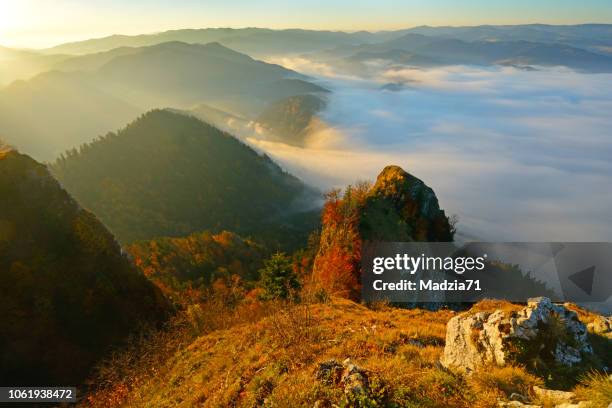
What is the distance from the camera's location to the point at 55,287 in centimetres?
3362

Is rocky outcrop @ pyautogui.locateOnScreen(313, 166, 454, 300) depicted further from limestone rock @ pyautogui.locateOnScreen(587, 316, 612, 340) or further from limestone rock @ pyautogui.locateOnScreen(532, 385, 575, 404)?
limestone rock @ pyautogui.locateOnScreen(532, 385, 575, 404)

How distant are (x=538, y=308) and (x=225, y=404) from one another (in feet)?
39.8

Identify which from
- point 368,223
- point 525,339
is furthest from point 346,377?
point 368,223

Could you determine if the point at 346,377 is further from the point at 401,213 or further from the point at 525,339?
the point at 401,213

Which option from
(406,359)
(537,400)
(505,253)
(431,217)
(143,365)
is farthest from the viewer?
(505,253)

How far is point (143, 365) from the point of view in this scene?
2566 cm

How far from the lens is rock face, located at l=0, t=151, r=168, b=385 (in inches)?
1175

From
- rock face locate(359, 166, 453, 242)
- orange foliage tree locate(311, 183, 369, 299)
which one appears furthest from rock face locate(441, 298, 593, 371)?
rock face locate(359, 166, 453, 242)

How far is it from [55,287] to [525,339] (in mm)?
36552

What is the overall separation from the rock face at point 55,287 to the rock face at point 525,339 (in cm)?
2954

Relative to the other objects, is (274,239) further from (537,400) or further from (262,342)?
(537,400)

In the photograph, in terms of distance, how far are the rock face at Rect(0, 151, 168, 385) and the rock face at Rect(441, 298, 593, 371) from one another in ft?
96.9

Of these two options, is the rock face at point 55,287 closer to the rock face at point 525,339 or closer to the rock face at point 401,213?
the rock face at point 525,339

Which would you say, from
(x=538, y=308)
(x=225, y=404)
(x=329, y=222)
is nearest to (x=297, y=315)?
(x=225, y=404)
